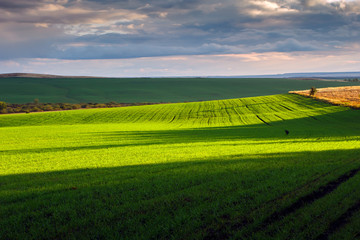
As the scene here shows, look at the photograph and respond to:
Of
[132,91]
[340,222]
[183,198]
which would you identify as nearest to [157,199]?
[183,198]

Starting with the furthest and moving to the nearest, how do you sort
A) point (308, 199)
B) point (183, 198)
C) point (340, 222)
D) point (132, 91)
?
1. point (132, 91)
2. point (183, 198)
3. point (308, 199)
4. point (340, 222)

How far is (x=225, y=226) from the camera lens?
7.36 m

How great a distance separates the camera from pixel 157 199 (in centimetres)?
934

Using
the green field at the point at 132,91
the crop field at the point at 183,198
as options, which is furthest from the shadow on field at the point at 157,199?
the green field at the point at 132,91

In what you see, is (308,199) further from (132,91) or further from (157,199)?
(132,91)

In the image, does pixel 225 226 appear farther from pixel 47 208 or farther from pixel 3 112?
pixel 3 112

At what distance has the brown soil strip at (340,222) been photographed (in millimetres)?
6923

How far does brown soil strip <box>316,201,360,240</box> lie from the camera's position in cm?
692

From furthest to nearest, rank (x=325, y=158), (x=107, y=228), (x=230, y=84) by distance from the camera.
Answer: (x=230, y=84) < (x=325, y=158) < (x=107, y=228)

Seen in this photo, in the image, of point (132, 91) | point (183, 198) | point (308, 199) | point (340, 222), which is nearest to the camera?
point (340, 222)

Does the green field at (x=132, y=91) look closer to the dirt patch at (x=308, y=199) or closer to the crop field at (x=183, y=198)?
the crop field at (x=183, y=198)

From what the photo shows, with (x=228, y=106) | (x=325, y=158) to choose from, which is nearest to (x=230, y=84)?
(x=228, y=106)

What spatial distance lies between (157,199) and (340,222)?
209 inches

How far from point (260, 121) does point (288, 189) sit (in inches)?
1825
